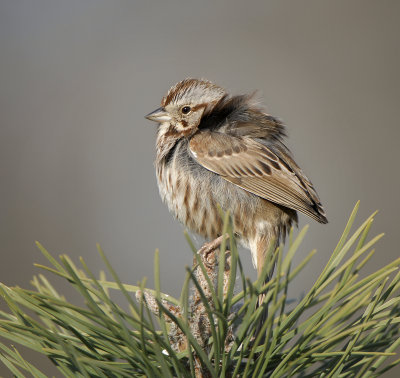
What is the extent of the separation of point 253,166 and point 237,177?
4.7 inches

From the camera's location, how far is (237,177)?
10.6 ft

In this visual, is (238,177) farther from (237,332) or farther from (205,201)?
(237,332)

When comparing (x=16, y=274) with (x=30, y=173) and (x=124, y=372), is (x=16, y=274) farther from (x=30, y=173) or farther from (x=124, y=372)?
(x=124, y=372)

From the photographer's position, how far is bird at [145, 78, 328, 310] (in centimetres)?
310

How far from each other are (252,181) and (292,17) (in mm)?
4630

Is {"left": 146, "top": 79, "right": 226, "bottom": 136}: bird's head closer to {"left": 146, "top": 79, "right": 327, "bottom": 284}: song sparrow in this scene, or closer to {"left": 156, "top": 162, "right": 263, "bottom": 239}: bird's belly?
{"left": 146, "top": 79, "right": 327, "bottom": 284}: song sparrow

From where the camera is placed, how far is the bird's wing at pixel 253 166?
3.10m

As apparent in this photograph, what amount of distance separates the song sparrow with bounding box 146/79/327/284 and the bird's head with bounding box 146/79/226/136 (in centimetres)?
8

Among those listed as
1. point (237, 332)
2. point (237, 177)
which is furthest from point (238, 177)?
point (237, 332)

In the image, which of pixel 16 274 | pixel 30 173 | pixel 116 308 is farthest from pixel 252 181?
pixel 30 173

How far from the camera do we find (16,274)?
20.3 ft

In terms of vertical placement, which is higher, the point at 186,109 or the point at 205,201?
the point at 186,109

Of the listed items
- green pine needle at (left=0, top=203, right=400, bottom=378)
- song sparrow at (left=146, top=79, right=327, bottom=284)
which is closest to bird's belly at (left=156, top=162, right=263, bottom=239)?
song sparrow at (left=146, top=79, right=327, bottom=284)

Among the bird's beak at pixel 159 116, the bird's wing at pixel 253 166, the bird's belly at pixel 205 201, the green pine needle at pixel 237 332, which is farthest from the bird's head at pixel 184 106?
the green pine needle at pixel 237 332
